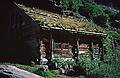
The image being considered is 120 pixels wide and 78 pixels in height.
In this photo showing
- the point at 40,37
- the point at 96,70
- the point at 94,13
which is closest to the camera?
the point at 96,70

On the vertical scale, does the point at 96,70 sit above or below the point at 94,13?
below

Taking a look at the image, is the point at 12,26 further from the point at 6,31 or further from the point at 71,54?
the point at 71,54

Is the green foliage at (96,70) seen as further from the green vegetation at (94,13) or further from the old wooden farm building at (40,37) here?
the green vegetation at (94,13)

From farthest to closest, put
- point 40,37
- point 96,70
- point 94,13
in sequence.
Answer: point 94,13, point 40,37, point 96,70

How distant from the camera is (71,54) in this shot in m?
23.5

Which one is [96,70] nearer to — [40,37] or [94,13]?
[40,37]

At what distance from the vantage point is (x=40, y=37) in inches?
824

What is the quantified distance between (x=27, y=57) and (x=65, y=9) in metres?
12.0

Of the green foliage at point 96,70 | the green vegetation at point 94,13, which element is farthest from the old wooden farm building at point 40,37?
the green vegetation at point 94,13

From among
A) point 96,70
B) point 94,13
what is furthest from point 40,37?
point 94,13

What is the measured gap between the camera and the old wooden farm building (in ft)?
69.3

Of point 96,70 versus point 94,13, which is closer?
point 96,70

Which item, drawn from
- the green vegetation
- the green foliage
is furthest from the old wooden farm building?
the green vegetation

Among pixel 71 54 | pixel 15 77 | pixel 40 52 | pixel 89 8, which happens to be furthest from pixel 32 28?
pixel 89 8
